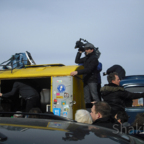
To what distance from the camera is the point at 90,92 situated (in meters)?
7.34

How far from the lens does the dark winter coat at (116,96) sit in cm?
534

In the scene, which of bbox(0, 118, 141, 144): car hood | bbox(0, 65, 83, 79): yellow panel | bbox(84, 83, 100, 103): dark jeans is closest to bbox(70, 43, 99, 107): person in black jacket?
bbox(84, 83, 100, 103): dark jeans

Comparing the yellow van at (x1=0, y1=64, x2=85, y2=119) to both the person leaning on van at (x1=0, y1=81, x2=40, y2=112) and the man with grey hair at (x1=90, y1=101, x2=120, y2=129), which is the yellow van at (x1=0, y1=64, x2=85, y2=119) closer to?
the person leaning on van at (x1=0, y1=81, x2=40, y2=112)

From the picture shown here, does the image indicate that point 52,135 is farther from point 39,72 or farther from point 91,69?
point 39,72

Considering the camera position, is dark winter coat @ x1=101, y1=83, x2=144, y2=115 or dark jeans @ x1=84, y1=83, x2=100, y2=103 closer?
dark winter coat @ x1=101, y1=83, x2=144, y2=115

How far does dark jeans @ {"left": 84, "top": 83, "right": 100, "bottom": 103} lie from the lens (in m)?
7.08

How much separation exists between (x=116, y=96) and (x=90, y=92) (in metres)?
2.01

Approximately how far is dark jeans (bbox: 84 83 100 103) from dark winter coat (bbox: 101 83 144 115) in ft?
5.21

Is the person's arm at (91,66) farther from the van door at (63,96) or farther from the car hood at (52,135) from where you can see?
the car hood at (52,135)

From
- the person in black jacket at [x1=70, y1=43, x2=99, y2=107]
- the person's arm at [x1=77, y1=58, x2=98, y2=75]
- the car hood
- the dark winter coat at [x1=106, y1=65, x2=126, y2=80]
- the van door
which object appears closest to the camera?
the car hood

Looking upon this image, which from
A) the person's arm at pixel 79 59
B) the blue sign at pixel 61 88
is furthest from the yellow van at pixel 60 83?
the person's arm at pixel 79 59

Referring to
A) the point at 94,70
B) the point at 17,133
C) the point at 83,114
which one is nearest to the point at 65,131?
the point at 17,133

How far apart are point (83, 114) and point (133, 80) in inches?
110

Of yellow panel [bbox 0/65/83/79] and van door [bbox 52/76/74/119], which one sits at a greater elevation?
yellow panel [bbox 0/65/83/79]
